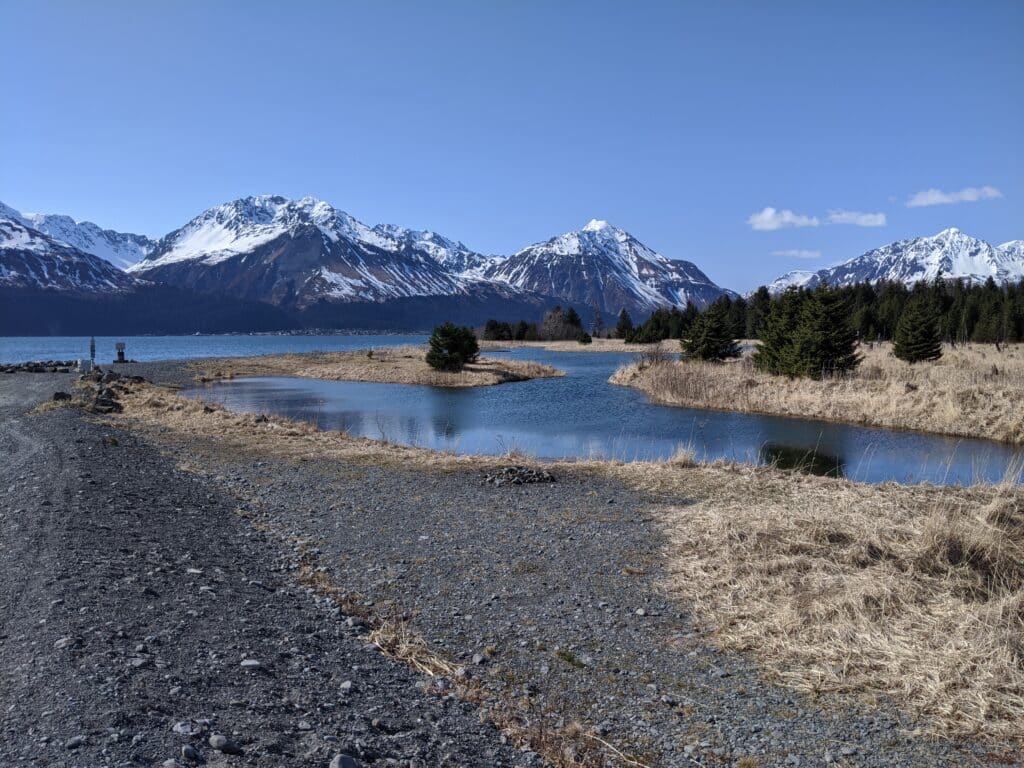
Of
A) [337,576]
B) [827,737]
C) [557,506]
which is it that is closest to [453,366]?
[557,506]

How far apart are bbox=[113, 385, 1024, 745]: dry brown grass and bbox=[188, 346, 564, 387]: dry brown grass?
40.0 meters

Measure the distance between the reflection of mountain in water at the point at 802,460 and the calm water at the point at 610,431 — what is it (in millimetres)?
45

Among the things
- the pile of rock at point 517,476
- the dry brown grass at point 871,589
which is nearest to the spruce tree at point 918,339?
the dry brown grass at point 871,589

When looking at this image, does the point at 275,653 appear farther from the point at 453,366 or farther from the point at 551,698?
the point at 453,366

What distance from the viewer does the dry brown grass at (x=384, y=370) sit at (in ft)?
175

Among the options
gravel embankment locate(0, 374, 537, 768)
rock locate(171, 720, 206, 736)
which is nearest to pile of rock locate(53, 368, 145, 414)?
gravel embankment locate(0, 374, 537, 768)

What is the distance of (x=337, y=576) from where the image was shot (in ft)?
29.1

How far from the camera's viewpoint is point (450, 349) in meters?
55.3

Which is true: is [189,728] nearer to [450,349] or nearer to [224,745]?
[224,745]

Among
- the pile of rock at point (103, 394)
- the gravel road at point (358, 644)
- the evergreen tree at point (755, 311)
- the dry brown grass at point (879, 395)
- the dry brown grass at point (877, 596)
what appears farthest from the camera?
the evergreen tree at point (755, 311)

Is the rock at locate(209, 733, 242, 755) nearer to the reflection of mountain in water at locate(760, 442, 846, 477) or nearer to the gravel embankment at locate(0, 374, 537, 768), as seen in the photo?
the gravel embankment at locate(0, 374, 537, 768)

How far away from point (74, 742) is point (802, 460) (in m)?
22.5

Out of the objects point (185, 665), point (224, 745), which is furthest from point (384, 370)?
point (224, 745)

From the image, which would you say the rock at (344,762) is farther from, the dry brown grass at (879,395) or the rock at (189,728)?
the dry brown grass at (879,395)
